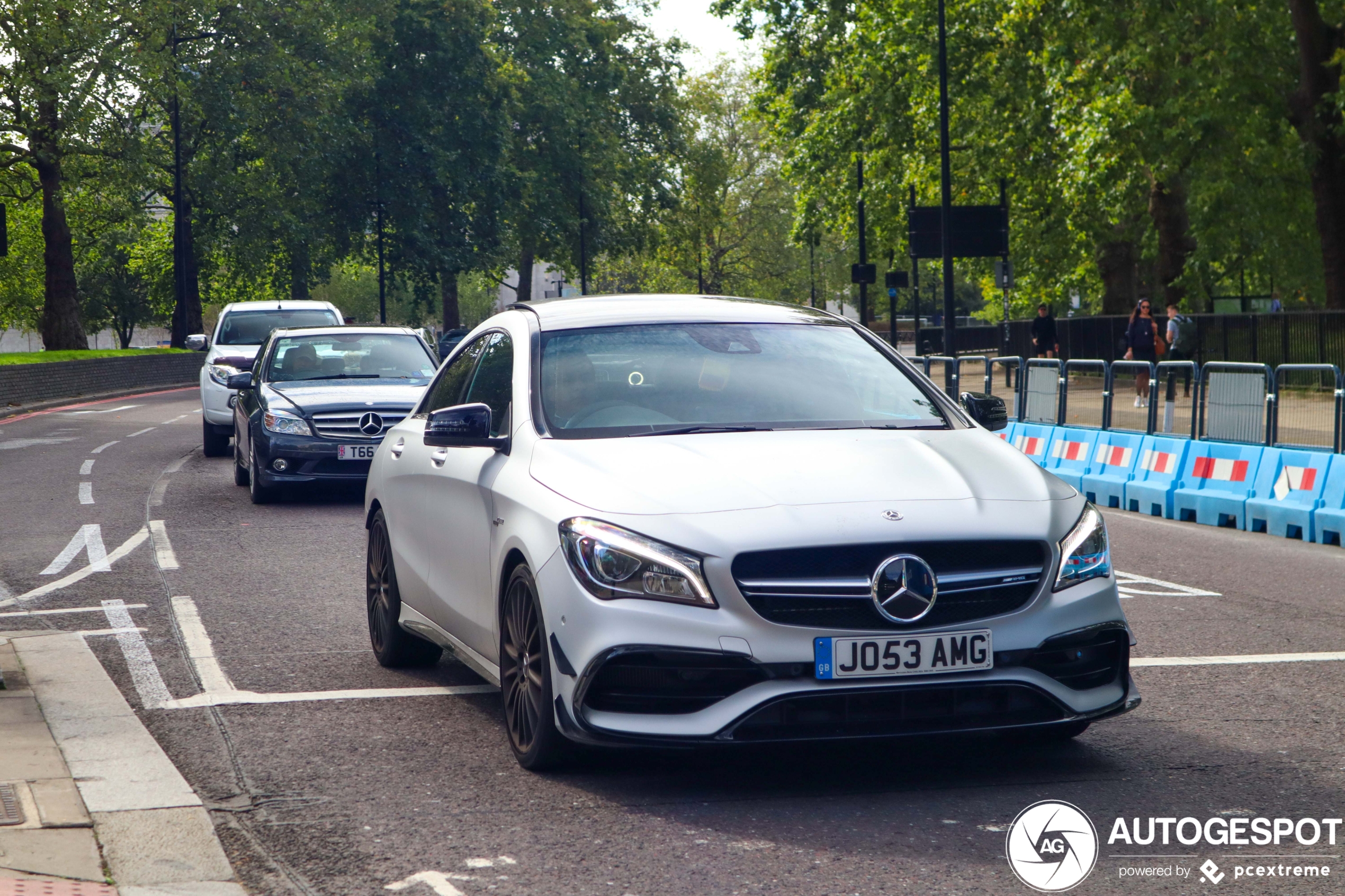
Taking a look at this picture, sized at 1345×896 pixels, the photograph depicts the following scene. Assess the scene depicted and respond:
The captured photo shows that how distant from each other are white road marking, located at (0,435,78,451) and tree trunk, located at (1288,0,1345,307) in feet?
69.2

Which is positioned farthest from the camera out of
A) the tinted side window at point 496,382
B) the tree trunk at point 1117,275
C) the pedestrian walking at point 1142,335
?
the tree trunk at point 1117,275

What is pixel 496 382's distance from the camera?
21.3ft

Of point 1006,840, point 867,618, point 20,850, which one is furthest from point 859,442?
point 20,850

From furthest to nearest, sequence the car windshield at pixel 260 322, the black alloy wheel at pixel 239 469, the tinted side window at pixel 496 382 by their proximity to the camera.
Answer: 1. the car windshield at pixel 260 322
2. the black alloy wheel at pixel 239 469
3. the tinted side window at pixel 496 382

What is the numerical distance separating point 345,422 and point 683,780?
32.9ft

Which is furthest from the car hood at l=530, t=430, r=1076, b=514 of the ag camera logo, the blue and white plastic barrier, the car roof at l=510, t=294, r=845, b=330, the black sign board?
the black sign board

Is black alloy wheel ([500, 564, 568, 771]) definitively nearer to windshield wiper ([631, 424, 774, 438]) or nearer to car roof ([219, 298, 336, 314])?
windshield wiper ([631, 424, 774, 438])

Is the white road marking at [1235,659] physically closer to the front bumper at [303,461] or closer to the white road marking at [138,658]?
the white road marking at [138,658]

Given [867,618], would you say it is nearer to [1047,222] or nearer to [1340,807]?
[1340,807]

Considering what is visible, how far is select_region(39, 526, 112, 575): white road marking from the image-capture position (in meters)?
11.0

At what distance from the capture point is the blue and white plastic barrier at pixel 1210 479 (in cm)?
1321

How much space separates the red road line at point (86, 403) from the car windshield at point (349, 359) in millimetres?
15586

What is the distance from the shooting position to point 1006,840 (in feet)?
15.1

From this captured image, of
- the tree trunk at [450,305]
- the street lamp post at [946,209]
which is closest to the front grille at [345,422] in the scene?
the street lamp post at [946,209]
